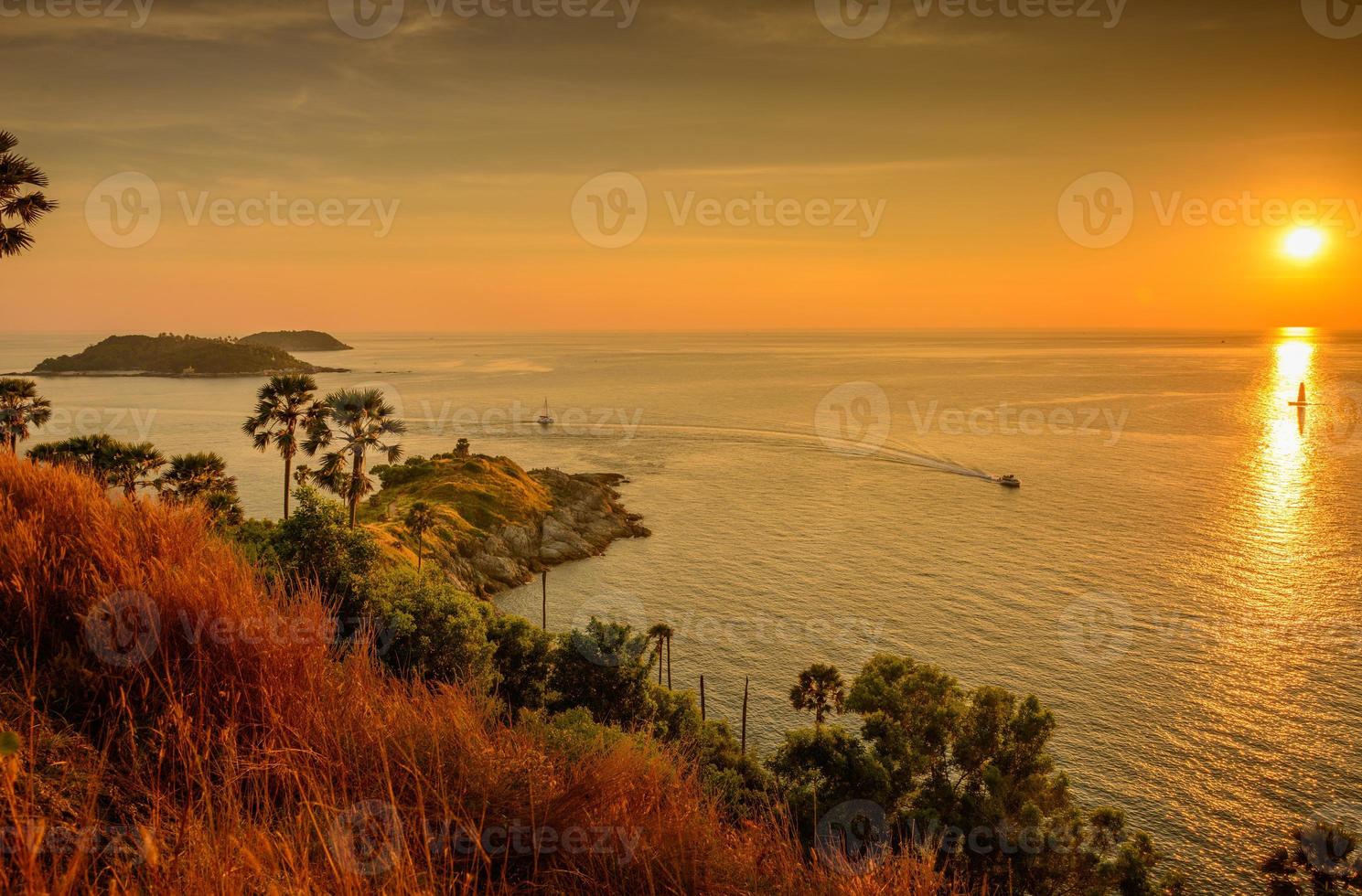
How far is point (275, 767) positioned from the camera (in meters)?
4.02

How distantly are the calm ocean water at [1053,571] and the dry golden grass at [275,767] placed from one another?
35.5 metres

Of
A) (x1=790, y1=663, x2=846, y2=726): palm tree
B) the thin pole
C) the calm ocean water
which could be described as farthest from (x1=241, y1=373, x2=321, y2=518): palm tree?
(x1=790, y1=663, x2=846, y2=726): palm tree

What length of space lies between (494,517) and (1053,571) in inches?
1942

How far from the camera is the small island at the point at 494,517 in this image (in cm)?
5653

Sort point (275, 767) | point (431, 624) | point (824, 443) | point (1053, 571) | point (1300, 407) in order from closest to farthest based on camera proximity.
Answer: point (275, 767)
point (431, 624)
point (1053, 571)
point (824, 443)
point (1300, 407)

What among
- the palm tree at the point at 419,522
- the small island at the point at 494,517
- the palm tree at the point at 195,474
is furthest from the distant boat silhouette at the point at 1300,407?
the palm tree at the point at 195,474

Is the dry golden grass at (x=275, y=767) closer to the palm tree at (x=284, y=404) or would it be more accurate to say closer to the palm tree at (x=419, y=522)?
the palm tree at (x=284, y=404)

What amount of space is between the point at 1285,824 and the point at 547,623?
41.2m

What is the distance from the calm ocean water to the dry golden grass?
116 ft

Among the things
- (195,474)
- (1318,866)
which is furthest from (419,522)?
(1318,866)

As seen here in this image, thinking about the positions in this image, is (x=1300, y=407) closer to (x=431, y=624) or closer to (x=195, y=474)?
(x=431, y=624)

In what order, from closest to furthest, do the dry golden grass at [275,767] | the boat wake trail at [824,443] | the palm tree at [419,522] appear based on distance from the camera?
1. the dry golden grass at [275,767]
2. the palm tree at [419,522]
3. the boat wake trail at [824,443]

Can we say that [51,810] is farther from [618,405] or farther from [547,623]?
[618,405]

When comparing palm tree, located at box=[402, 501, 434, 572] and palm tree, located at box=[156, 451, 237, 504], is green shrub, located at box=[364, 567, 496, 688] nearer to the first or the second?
palm tree, located at box=[156, 451, 237, 504]
